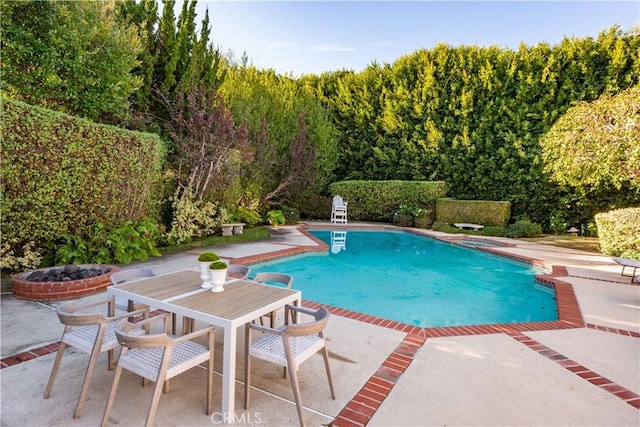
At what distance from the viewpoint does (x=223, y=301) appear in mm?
2557

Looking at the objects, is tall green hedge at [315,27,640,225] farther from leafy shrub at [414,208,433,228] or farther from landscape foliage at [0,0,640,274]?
leafy shrub at [414,208,433,228]

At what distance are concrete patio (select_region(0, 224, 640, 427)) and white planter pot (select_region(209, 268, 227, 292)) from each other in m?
0.65

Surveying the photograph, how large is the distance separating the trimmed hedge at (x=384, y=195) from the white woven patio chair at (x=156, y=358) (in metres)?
12.6

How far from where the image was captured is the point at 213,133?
852cm

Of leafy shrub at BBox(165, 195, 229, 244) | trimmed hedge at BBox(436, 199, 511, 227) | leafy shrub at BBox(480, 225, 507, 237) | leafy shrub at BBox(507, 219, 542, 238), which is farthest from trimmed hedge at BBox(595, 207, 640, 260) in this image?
leafy shrub at BBox(165, 195, 229, 244)

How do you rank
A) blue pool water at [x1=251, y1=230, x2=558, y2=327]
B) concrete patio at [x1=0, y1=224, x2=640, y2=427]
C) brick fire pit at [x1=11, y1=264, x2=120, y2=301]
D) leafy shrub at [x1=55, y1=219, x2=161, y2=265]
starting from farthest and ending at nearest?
leafy shrub at [x1=55, y1=219, x2=161, y2=265], blue pool water at [x1=251, y1=230, x2=558, y2=327], brick fire pit at [x1=11, y1=264, x2=120, y2=301], concrete patio at [x1=0, y1=224, x2=640, y2=427]

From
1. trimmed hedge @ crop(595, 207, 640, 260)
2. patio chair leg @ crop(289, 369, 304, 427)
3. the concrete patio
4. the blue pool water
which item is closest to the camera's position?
patio chair leg @ crop(289, 369, 304, 427)

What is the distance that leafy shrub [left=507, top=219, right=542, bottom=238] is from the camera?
37.0ft

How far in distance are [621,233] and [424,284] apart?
188 inches

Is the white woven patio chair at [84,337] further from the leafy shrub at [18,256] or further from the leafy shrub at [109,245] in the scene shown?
the leafy shrub at [109,245]

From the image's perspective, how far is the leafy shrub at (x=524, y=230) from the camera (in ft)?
37.0

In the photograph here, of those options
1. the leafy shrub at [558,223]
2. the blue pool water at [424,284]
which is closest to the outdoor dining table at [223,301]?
the blue pool water at [424,284]

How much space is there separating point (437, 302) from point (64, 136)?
662cm

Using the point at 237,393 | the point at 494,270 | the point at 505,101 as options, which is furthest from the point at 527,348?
the point at 505,101
